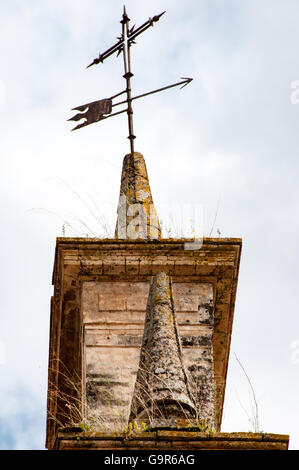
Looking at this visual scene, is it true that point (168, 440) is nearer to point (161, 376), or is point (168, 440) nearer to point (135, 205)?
point (161, 376)

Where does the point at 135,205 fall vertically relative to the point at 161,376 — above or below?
above

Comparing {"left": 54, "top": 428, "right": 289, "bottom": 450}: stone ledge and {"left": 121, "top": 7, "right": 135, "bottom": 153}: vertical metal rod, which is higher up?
{"left": 121, "top": 7, "right": 135, "bottom": 153}: vertical metal rod

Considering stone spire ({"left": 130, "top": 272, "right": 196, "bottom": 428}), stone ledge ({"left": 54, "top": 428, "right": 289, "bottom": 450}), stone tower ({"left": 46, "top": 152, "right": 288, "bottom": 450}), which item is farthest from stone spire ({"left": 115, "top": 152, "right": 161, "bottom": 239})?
stone ledge ({"left": 54, "top": 428, "right": 289, "bottom": 450})

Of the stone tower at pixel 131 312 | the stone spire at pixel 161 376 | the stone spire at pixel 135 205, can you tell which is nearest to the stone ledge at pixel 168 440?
the stone spire at pixel 161 376

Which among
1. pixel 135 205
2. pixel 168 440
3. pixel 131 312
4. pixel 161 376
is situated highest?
pixel 135 205

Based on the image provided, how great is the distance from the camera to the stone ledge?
313 inches

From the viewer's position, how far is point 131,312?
1123 centimetres

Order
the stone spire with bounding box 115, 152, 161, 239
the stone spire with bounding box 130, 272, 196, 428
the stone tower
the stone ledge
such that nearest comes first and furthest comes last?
the stone ledge → the stone spire with bounding box 130, 272, 196, 428 → the stone tower → the stone spire with bounding box 115, 152, 161, 239

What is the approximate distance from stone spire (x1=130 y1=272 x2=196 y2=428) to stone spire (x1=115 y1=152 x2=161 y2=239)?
171 cm

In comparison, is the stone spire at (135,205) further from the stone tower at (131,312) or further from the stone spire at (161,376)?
the stone spire at (161,376)

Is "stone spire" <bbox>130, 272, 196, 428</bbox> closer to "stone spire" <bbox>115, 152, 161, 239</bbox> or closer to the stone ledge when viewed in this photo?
the stone ledge

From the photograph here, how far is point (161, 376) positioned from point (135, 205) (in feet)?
11.4

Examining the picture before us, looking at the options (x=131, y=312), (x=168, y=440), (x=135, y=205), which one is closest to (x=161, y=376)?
(x=168, y=440)
